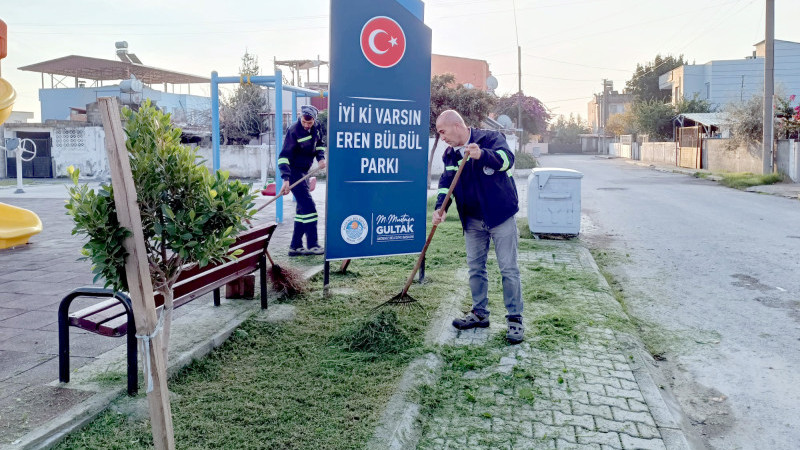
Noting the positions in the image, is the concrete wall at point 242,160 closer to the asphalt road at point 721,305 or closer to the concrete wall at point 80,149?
the concrete wall at point 80,149

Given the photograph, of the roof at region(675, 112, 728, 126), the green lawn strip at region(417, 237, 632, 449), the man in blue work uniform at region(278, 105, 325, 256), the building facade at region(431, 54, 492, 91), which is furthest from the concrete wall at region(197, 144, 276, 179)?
the building facade at region(431, 54, 492, 91)

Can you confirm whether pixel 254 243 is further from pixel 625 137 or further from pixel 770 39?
pixel 625 137

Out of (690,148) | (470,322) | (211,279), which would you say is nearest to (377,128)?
(470,322)

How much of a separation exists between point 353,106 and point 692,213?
10.6 meters

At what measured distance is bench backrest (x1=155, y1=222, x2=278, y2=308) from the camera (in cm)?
436

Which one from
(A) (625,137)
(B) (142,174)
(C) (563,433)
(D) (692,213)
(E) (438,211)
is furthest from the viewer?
(A) (625,137)

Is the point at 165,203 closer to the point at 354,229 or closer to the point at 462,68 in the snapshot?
the point at 354,229

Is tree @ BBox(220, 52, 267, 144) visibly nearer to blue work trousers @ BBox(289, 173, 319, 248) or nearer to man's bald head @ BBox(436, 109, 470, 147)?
blue work trousers @ BBox(289, 173, 319, 248)

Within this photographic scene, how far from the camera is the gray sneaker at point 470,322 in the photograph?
17.9ft

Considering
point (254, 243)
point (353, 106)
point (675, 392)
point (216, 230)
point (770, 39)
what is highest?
point (770, 39)

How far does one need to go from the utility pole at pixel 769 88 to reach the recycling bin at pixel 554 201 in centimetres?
1614

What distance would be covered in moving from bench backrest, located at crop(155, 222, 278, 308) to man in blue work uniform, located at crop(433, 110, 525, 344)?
1.56m

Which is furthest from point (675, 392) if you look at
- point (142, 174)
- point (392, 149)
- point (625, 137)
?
point (625, 137)

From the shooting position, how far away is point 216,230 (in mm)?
2838
